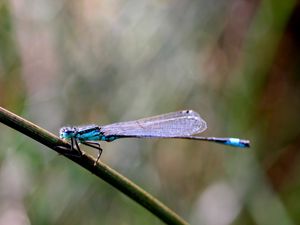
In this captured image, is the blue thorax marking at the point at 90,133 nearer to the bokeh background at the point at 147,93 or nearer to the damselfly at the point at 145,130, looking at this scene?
the damselfly at the point at 145,130

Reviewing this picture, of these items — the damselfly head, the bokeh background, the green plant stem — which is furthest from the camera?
the bokeh background

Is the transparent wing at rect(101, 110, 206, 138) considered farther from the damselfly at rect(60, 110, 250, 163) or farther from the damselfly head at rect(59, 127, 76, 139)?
the damselfly head at rect(59, 127, 76, 139)

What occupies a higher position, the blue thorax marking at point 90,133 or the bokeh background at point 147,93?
the bokeh background at point 147,93

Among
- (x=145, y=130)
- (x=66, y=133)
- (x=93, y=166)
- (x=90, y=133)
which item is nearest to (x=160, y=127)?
(x=145, y=130)

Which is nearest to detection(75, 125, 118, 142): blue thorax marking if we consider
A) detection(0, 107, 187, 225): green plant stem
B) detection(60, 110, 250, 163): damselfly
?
detection(60, 110, 250, 163): damselfly

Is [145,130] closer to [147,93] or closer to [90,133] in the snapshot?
[90,133]

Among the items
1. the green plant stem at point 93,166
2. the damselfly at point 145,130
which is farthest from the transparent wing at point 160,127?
the green plant stem at point 93,166
